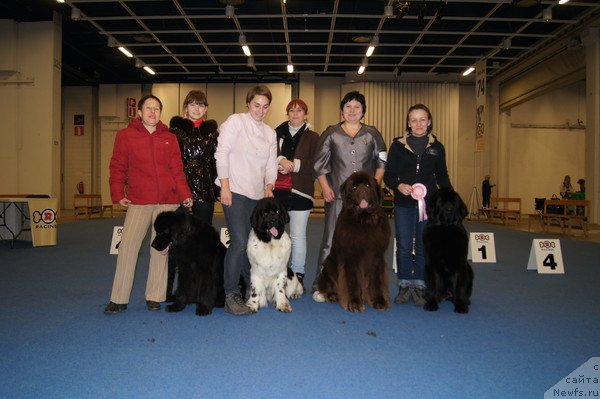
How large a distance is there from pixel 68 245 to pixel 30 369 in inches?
263

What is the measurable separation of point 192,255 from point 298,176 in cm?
149

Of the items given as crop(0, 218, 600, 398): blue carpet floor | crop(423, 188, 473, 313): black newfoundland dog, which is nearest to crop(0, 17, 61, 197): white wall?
crop(0, 218, 600, 398): blue carpet floor

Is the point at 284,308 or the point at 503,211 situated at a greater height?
the point at 503,211

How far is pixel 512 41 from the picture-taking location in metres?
15.1

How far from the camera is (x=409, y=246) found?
4.55 meters

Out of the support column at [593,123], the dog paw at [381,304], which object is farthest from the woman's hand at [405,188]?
the support column at [593,123]

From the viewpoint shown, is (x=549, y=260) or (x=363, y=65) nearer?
(x=549, y=260)

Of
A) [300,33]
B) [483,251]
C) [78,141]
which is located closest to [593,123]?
[483,251]

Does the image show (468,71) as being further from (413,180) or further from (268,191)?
(268,191)

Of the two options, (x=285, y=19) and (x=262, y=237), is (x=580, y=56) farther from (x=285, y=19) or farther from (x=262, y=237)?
(x=262, y=237)

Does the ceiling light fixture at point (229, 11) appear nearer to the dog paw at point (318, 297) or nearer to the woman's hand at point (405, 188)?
the woman's hand at point (405, 188)

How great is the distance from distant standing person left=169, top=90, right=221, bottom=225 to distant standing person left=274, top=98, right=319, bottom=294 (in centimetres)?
75

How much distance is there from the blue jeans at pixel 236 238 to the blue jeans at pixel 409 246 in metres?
1.53

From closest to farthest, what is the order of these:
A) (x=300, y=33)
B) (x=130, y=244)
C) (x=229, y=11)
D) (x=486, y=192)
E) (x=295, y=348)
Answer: (x=295, y=348)
(x=130, y=244)
(x=229, y=11)
(x=300, y=33)
(x=486, y=192)
